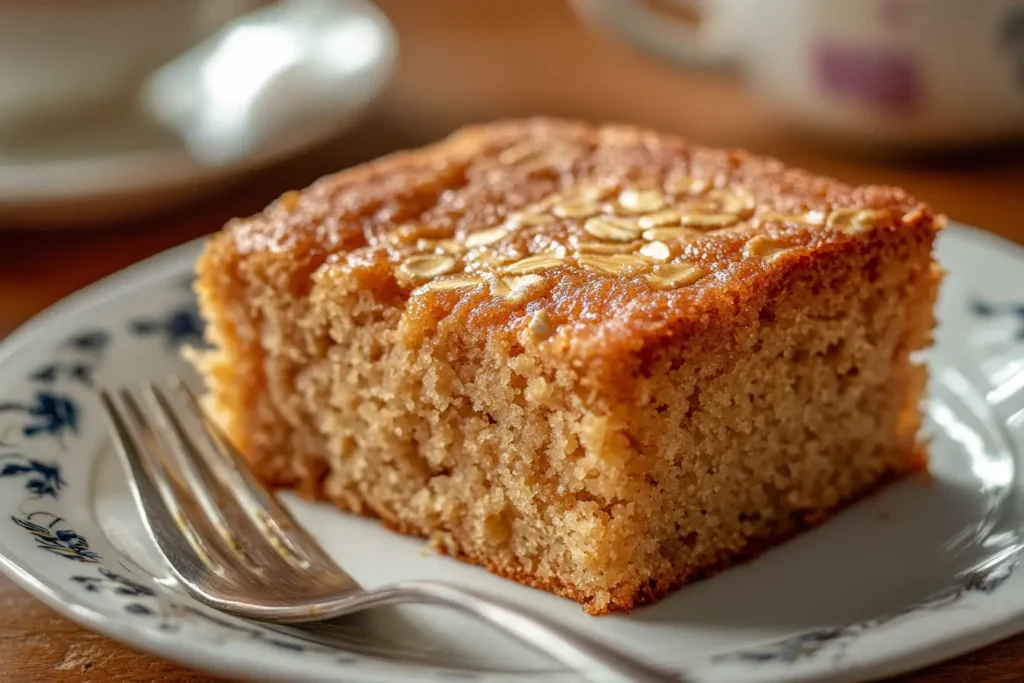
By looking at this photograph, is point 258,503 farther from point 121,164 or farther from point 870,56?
point 870,56

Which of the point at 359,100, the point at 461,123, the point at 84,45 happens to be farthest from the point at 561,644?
the point at 84,45

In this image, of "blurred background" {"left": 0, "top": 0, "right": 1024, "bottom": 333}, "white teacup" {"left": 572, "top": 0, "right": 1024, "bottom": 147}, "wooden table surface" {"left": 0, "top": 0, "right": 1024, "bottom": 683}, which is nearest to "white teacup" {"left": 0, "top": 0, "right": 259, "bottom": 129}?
"blurred background" {"left": 0, "top": 0, "right": 1024, "bottom": 333}

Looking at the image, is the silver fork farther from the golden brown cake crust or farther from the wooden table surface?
the golden brown cake crust

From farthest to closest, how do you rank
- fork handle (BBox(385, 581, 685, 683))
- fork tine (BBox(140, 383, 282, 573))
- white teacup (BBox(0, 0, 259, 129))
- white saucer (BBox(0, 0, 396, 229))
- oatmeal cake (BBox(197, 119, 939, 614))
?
1. white teacup (BBox(0, 0, 259, 129))
2. white saucer (BBox(0, 0, 396, 229))
3. fork tine (BBox(140, 383, 282, 573))
4. oatmeal cake (BBox(197, 119, 939, 614))
5. fork handle (BBox(385, 581, 685, 683))

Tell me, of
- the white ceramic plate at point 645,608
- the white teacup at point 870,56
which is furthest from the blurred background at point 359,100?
the white ceramic plate at point 645,608

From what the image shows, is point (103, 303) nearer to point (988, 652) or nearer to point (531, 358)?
point (531, 358)

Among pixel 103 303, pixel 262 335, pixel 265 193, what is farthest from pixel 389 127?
pixel 262 335
